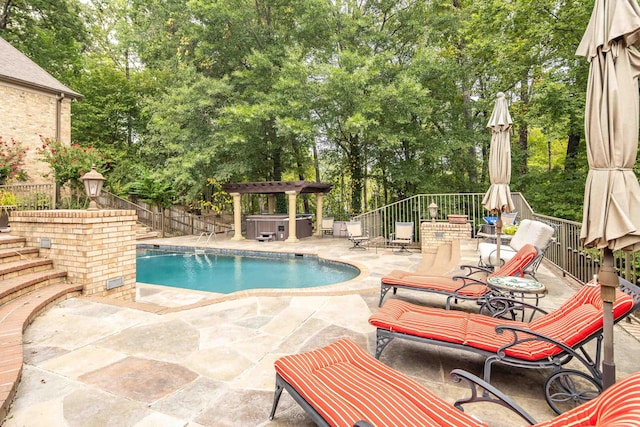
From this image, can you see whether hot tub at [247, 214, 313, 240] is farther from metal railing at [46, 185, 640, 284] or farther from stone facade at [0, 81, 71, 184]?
stone facade at [0, 81, 71, 184]

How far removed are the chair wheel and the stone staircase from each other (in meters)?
3.64

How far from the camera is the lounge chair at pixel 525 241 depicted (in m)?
4.88

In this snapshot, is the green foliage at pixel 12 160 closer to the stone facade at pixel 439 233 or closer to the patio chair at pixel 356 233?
the patio chair at pixel 356 233

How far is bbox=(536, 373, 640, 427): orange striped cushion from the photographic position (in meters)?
1.09

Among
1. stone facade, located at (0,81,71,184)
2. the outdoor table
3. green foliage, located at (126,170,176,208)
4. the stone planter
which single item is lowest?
the outdoor table

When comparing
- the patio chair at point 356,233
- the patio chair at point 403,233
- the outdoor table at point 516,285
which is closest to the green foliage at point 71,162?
the patio chair at point 356,233

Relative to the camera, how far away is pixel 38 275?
464cm

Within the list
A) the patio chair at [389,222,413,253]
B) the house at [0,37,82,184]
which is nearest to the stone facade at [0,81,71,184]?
the house at [0,37,82,184]

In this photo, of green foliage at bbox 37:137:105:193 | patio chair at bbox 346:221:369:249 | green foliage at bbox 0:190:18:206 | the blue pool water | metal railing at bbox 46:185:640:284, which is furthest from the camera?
green foliage at bbox 37:137:105:193

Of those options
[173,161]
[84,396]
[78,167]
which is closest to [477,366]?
[84,396]

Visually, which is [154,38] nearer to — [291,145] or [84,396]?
[291,145]

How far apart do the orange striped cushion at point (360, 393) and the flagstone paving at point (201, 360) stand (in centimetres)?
39

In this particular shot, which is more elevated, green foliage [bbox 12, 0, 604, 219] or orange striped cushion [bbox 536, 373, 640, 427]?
green foliage [bbox 12, 0, 604, 219]

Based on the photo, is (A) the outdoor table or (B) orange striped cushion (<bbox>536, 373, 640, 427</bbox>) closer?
(B) orange striped cushion (<bbox>536, 373, 640, 427</bbox>)
